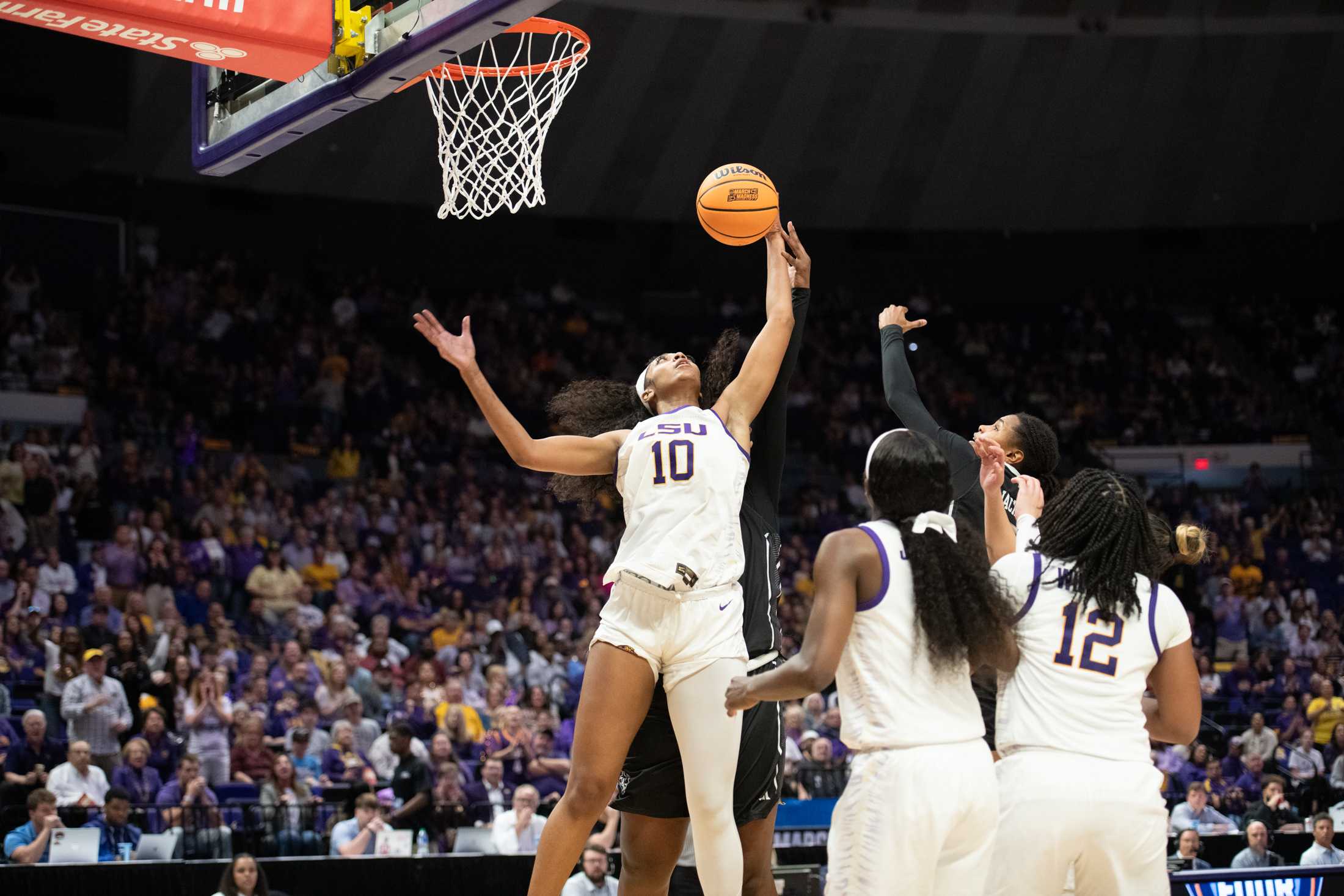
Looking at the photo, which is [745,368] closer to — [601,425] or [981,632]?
[601,425]

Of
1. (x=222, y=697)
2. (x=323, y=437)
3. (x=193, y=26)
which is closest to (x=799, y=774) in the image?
(x=222, y=697)

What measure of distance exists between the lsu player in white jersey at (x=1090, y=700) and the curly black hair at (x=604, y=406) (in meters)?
1.72

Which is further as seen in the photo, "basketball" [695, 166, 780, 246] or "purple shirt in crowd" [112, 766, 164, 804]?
"purple shirt in crowd" [112, 766, 164, 804]

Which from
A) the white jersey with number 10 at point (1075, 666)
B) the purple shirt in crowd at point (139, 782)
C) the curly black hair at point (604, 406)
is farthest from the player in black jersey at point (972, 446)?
the purple shirt in crowd at point (139, 782)

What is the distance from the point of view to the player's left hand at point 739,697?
153 inches

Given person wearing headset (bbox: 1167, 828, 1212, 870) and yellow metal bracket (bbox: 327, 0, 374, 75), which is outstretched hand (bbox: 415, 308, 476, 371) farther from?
person wearing headset (bbox: 1167, 828, 1212, 870)

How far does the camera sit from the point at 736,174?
223 inches

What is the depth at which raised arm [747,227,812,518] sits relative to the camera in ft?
17.5

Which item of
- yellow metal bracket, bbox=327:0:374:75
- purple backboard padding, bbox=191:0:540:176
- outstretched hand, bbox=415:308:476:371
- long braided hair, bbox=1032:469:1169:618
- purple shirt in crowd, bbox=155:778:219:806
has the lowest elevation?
purple shirt in crowd, bbox=155:778:219:806

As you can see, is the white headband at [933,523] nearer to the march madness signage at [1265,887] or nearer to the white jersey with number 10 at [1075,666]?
the white jersey with number 10 at [1075,666]

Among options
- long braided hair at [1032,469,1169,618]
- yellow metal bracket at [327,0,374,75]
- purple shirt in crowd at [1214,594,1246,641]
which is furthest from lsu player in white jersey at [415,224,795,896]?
purple shirt in crowd at [1214,594,1246,641]

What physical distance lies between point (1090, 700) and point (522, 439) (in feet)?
6.46

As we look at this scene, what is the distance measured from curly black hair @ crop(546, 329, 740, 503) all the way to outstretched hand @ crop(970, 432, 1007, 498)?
1.09 meters

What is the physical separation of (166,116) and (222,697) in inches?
499
